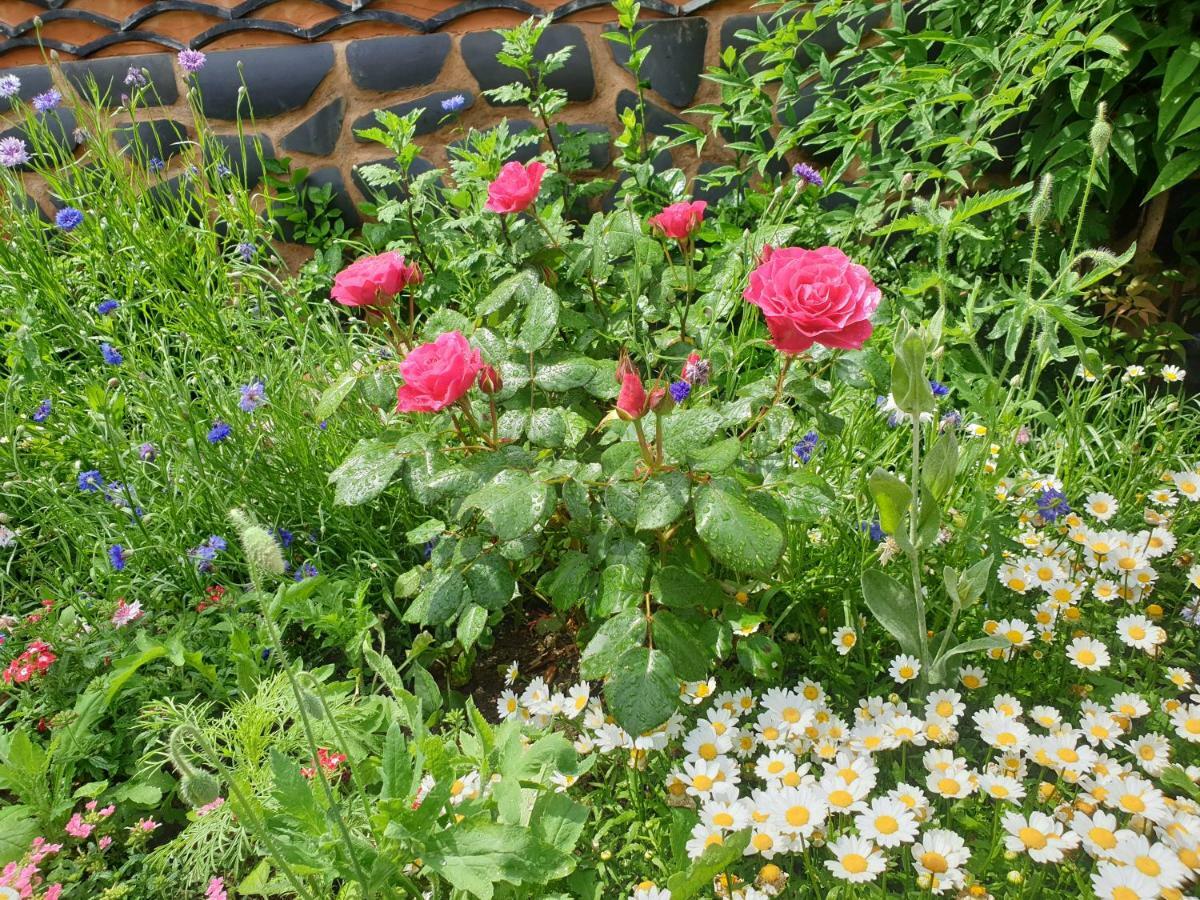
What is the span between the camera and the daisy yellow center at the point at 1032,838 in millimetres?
1148

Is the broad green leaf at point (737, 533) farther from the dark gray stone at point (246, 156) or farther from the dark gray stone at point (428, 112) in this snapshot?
the dark gray stone at point (246, 156)

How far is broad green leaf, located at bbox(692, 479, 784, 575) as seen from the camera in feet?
4.12

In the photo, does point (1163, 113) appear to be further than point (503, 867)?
Yes

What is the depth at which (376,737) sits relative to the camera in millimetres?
1528

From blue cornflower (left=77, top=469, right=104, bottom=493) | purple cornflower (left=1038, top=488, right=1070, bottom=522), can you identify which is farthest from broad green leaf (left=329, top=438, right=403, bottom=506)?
purple cornflower (left=1038, top=488, right=1070, bottom=522)

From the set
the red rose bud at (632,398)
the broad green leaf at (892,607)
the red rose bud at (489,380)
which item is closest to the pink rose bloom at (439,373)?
the red rose bud at (489,380)

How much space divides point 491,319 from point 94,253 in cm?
149

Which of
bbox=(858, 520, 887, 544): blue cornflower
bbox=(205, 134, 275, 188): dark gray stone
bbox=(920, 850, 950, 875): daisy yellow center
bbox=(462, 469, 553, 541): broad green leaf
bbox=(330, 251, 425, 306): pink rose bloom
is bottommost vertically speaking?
bbox=(858, 520, 887, 544): blue cornflower

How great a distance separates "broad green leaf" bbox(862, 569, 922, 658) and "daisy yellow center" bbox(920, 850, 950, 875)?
381 millimetres

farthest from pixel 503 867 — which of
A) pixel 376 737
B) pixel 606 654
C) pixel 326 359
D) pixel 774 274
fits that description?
pixel 326 359

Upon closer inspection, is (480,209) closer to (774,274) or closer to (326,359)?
(326,359)

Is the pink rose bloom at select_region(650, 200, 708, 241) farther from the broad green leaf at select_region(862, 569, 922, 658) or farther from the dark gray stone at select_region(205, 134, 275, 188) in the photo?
the dark gray stone at select_region(205, 134, 275, 188)

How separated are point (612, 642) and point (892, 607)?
496 millimetres

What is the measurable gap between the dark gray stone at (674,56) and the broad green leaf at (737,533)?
2.12m
